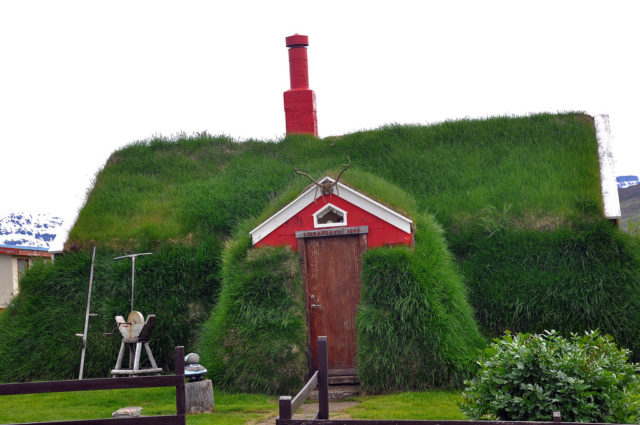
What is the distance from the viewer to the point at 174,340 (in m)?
15.0

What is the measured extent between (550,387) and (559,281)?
7274 mm

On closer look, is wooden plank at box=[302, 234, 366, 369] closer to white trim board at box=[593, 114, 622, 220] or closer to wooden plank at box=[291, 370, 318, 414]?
white trim board at box=[593, 114, 622, 220]

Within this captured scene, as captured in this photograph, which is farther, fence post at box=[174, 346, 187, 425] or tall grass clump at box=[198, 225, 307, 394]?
tall grass clump at box=[198, 225, 307, 394]

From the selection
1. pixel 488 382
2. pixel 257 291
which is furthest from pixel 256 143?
pixel 488 382

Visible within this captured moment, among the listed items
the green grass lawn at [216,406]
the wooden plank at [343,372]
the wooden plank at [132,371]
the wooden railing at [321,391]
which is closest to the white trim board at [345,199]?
the wooden plank at [343,372]

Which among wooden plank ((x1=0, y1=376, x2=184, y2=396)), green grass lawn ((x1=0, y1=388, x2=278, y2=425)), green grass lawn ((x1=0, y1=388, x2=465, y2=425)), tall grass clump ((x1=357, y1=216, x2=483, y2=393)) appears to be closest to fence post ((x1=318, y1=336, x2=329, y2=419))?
wooden plank ((x1=0, y1=376, x2=184, y2=396))

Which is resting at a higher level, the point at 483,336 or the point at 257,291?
the point at 257,291

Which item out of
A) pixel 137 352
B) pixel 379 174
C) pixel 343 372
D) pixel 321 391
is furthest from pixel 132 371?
pixel 321 391

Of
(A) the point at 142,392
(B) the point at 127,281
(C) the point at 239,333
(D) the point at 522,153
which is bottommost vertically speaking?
(A) the point at 142,392

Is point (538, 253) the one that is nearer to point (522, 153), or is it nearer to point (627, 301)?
point (627, 301)

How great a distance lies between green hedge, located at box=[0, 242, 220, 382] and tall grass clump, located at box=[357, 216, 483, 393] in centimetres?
417

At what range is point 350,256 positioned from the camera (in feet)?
42.9

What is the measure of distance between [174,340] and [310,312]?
351 centimetres

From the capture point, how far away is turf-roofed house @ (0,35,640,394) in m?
12.5
